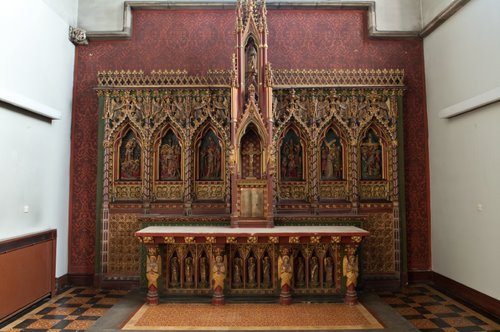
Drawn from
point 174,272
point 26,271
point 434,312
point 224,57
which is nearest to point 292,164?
point 224,57

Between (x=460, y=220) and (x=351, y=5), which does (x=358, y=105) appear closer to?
(x=351, y=5)

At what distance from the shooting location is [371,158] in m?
7.60

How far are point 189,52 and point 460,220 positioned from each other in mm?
5718

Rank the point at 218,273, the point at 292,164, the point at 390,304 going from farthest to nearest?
the point at 292,164
the point at 390,304
the point at 218,273

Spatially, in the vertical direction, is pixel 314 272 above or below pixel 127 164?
below

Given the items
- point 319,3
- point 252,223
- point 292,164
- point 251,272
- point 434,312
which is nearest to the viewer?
point 434,312

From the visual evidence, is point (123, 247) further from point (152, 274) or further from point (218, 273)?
point (218, 273)

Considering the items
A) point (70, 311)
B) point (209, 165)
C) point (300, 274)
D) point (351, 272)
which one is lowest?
point (70, 311)

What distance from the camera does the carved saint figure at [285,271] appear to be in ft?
20.5

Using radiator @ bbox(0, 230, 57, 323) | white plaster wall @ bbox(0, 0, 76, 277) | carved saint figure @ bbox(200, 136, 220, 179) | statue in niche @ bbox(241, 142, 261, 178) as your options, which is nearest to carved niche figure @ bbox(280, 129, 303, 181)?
statue in niche @ bbox(241, 142, 261, 178)

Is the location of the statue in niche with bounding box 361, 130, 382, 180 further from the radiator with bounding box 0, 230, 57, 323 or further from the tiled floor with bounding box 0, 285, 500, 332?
the radiator with bounding box 0, 230, 57, 323

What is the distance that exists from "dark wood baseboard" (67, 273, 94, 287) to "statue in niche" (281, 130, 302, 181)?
408 centimetres

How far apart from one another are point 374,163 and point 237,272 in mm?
3289

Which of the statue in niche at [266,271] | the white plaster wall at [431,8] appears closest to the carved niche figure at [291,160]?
the statue in niche at [266,271]
